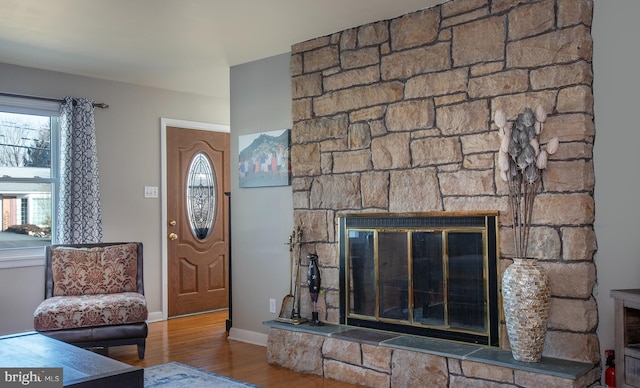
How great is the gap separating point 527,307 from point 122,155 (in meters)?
4.23

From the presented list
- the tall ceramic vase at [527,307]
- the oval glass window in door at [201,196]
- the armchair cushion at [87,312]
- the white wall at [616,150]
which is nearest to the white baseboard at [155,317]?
the oval glass window in door at [201,196]

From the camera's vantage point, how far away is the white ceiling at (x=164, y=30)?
361 cm

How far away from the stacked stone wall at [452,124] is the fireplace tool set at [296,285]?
78 millimetres

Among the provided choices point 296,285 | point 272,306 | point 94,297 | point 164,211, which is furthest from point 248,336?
point 164,211

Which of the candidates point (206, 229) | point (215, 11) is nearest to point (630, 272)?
point (215, 11)

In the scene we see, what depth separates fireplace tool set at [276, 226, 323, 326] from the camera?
4148 mm

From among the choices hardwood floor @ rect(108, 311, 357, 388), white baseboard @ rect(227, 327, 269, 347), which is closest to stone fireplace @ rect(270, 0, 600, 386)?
hardwood floor @ rect(108, 311, 357, 388)

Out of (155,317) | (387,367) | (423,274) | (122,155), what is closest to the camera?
(387,367)

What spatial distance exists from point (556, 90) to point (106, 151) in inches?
166

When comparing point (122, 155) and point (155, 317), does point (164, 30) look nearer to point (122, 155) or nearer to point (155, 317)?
point (122, 155)

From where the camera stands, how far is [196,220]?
6332mm

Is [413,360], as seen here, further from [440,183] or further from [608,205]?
[608,205]

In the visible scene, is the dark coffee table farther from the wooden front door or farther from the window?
the wooden front door

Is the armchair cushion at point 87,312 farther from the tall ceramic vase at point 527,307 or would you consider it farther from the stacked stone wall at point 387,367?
the tall ceramic vase at point 527,307
